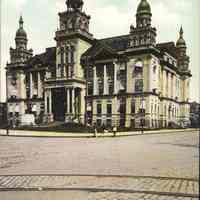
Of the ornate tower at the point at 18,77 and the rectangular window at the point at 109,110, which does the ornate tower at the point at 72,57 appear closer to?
the rectangular window at the point at 109,110

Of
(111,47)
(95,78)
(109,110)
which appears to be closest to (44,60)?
(95,78)

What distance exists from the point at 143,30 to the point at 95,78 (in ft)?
49.2

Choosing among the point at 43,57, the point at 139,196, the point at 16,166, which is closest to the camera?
the point at 139,196

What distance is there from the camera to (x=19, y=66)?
252 feet

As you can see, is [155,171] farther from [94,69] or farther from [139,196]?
[94,69]

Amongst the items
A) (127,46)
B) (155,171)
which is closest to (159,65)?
(127,46)

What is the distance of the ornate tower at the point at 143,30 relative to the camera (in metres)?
58.1

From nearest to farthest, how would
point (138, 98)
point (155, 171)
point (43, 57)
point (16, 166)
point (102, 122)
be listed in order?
point (155, 171)
point (16, 166)
point (138, 98)
point (102, 122)
point (43, 57)

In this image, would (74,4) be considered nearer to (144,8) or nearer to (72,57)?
(72,57)

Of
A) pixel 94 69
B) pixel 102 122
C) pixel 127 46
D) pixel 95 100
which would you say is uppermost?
pixel 127 46

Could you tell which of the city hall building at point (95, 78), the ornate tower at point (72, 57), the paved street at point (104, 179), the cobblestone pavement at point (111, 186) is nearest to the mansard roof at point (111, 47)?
the city hall building at point (95, 78)

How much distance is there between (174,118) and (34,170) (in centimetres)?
7014

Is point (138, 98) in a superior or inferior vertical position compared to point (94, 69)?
inferior

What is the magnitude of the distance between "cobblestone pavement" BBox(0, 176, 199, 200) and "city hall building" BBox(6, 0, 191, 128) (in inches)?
1926
